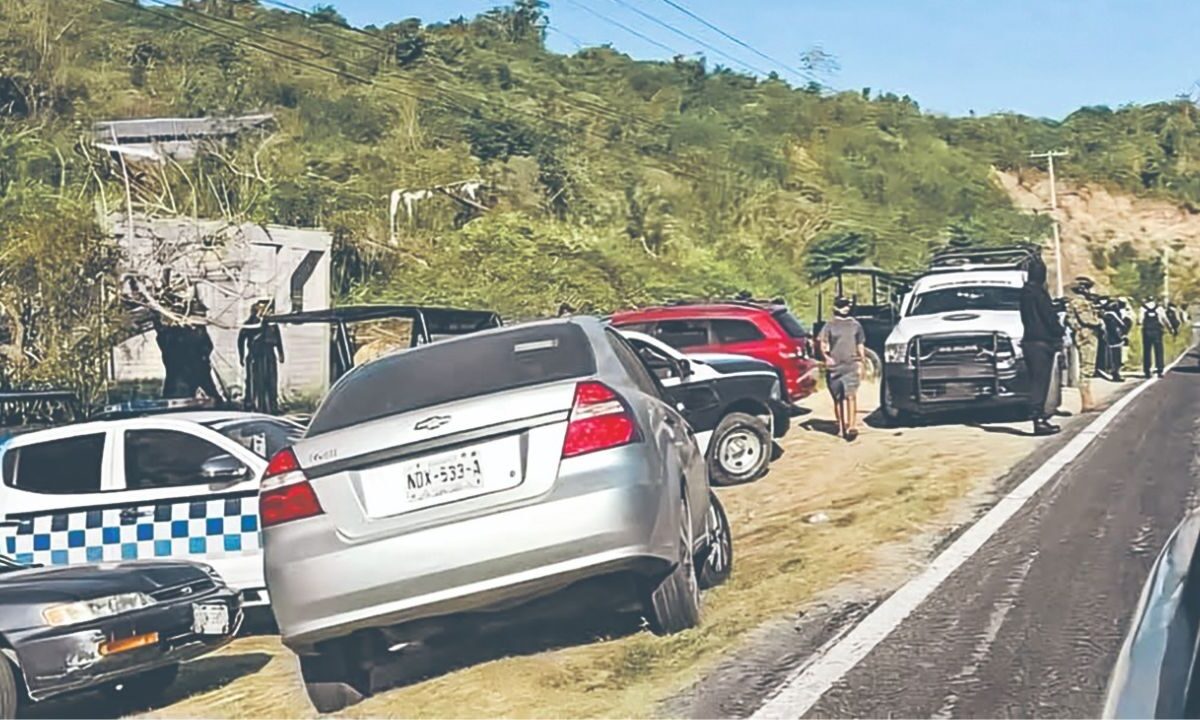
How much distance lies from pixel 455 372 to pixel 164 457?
3291mm

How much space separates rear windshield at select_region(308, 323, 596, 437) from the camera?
23.9 ft

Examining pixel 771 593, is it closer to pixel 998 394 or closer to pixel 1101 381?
pixel 998 394

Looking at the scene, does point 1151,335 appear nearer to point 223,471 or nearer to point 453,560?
point 223,471

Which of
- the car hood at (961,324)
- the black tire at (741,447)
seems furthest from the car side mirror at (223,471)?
the car hood at (961,324)

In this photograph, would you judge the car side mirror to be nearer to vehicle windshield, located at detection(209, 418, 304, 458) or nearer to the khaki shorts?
vehicle windshield, located at detection(209, 418, 304, 458)

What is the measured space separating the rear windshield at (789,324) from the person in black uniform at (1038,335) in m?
3.07

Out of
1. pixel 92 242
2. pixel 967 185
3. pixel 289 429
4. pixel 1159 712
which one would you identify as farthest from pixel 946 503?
pixel 967 185

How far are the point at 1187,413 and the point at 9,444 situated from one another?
46.1 ft

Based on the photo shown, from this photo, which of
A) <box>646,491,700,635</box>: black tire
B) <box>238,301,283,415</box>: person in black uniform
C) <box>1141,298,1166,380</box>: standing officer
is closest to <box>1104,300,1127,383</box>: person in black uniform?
<box>1141,298,1166,380</box>: standing officer

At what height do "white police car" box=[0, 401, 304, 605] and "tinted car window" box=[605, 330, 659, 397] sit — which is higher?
"tinted car window" box=[605, 330, 659, 397]

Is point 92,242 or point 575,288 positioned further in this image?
point 575,288

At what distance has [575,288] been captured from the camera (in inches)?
1282

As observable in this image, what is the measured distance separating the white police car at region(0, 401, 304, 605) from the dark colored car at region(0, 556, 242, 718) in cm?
131

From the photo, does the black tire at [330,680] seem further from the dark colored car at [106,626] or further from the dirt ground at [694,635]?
the dark colored car at [106,626]
